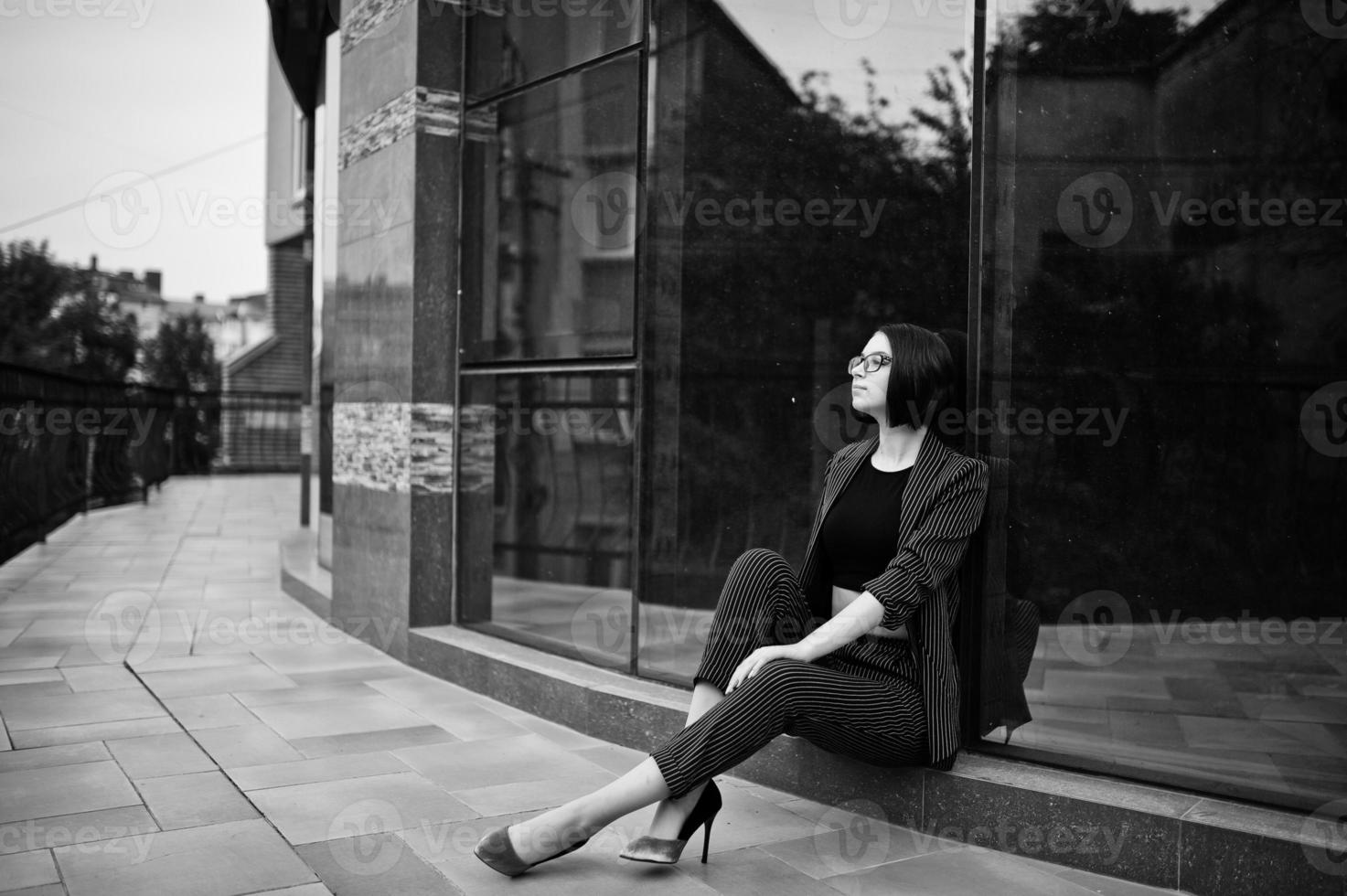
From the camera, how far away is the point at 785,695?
3.04 meters

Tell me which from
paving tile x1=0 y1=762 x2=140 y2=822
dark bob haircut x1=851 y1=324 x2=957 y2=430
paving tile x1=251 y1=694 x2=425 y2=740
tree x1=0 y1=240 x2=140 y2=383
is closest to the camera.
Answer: dark bob haircut x1=851 y1=324 x2=957 y2=430

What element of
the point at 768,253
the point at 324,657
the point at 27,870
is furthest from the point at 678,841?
the point at 324,657

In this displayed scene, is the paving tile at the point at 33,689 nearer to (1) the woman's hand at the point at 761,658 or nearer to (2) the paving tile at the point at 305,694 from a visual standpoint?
(2) the paving tile at the point at 305,694

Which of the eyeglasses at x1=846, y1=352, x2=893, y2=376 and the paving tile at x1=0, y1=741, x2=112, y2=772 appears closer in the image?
the eyeglasses at x1=846, y1=352, x2=893, y2=376

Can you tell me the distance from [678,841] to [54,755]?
97.5 inches

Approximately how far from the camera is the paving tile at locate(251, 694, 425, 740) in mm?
4570

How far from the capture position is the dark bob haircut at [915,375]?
3.39 m

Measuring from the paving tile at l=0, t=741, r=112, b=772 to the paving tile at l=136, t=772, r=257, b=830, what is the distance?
410 millimetres

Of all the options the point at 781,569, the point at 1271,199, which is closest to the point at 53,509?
the point at 781,569

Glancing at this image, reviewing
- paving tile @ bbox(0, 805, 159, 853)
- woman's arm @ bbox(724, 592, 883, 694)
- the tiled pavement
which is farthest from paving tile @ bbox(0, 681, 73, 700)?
woman's arm @ bbox(724, 592, 883, 694)

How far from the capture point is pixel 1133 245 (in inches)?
165

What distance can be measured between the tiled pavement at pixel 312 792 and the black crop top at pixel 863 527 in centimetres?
80

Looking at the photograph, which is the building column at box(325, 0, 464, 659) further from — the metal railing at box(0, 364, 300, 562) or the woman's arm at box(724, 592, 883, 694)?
the metal railing at box(0, 364, 300, 562)

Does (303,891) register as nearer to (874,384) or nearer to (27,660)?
(874,384)
